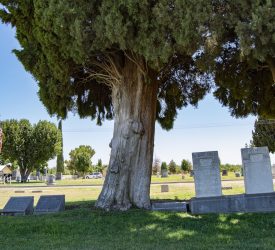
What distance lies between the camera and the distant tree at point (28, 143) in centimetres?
4878

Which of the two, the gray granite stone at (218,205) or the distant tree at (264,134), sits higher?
the distant tree at (264,134)

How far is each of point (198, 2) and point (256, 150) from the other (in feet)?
15.7

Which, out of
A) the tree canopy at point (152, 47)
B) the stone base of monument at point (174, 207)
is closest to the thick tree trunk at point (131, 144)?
the tree canopy at point (152, 47)

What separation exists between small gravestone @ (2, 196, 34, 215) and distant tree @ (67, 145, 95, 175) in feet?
190

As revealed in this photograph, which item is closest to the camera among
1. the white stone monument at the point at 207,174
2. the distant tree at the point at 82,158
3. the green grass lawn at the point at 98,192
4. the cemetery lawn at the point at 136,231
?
the cemetery lawn at the point at 136,231

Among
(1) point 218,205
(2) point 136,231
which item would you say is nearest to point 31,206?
(2) point 136,231

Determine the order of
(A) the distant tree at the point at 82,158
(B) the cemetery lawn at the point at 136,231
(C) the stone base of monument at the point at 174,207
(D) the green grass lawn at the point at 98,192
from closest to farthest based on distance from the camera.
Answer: (B) the cemetery lawn at the point at 136,231 < (C) the stone base of monument at the point at 174,207 < (D) the green grass lawn at the point at 98,192 < (A) the distant tree at the point at 82,158

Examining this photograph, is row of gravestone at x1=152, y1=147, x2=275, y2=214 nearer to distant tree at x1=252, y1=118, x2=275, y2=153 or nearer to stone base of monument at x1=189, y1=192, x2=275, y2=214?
stone base of monument at x1=189, y1=192, x2=275, y2=214

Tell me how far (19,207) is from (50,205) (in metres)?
0.83

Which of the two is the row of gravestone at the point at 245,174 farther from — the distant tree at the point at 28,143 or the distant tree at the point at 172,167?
the distant tree at the point at 172,167

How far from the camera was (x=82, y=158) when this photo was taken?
6862 cm

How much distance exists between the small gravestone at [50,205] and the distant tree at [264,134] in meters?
33.2

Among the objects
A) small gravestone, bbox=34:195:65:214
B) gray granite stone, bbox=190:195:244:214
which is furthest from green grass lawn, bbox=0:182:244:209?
gray granite stone, bbox=190:195:244:214

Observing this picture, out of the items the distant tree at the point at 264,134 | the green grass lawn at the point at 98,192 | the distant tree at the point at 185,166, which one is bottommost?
the green grass lawn at the point at 98,192
